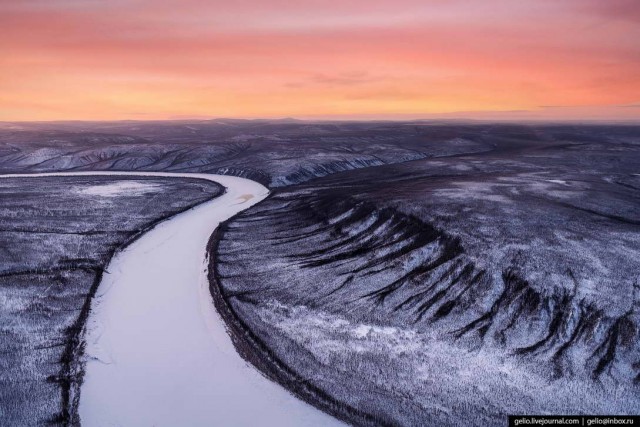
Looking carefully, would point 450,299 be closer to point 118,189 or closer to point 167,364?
point 167,364

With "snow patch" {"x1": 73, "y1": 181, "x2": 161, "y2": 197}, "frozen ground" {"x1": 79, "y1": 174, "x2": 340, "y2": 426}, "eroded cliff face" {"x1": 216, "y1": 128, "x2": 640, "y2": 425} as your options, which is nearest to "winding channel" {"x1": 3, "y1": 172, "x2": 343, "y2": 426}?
"frozen ground" {"x1": 79, "y1": 174, "x2": 340, "y2": 426}

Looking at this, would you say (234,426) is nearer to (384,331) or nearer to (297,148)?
(384,331)

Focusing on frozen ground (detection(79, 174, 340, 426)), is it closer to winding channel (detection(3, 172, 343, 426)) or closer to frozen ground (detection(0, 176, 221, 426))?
winding channel (detection(3, 172, 343, 426))

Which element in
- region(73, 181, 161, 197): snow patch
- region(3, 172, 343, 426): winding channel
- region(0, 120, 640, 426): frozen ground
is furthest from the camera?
region(73, 181, 161, 197): snow patch

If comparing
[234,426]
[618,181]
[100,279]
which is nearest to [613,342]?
[234,426]

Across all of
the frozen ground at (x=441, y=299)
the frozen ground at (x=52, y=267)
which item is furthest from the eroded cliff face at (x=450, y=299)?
the frozen ground at (x=52, y=267)

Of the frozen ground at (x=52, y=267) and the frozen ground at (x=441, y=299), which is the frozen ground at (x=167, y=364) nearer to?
the frozen ground at (x=441, y=299)

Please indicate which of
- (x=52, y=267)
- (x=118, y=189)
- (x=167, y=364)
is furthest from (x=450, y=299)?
(x=118, y=189)
